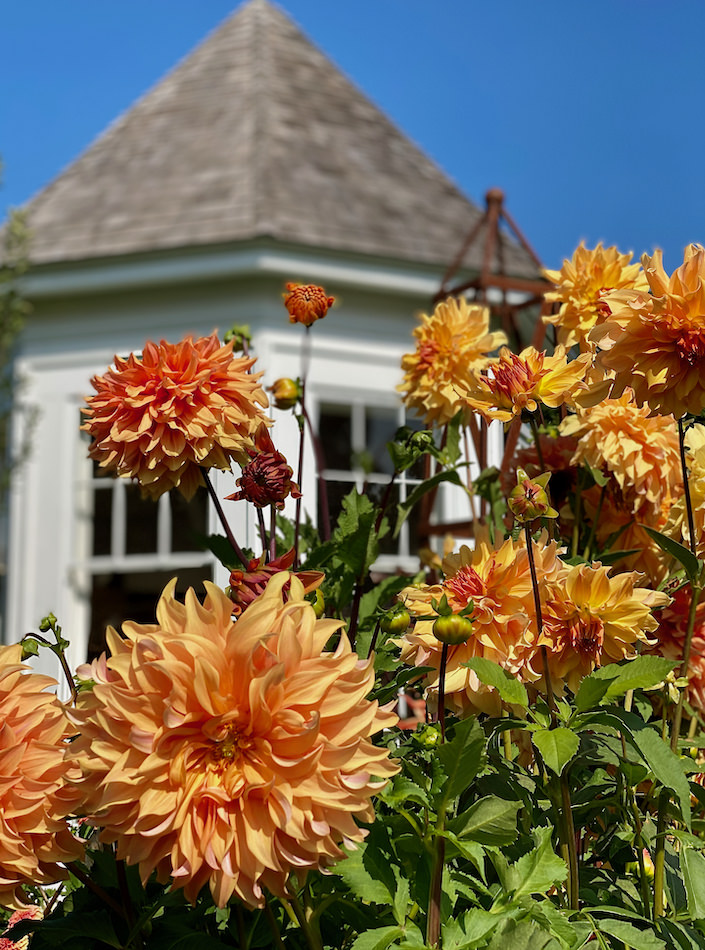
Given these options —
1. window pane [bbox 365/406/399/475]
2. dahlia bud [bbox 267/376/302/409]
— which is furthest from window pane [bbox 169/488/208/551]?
dahlia bud [bbox 267/376/302/409]

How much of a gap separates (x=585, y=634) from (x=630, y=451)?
0.29 metres

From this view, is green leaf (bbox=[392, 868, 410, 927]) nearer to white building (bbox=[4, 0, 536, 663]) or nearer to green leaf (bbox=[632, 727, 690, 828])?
green leaf (bbox=[632, 727, 690, 828])

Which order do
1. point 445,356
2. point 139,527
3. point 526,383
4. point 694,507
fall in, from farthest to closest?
point 139,527 → point 445,356 → point 694,507 → point 526,383

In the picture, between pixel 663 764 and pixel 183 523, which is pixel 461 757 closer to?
pixel 663 764

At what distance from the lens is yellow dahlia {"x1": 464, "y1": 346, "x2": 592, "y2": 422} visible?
0.84 metres

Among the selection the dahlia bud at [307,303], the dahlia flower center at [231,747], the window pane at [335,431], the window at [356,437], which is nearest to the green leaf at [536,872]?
the dahlia flower center at [231,747]

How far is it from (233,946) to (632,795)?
0.33 metres

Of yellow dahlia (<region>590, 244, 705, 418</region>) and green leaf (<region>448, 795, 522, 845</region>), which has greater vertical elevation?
yellow dahlia (<region>590, 244, 705, 418</region>)

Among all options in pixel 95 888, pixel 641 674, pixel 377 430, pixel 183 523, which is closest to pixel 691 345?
pixel 641 674

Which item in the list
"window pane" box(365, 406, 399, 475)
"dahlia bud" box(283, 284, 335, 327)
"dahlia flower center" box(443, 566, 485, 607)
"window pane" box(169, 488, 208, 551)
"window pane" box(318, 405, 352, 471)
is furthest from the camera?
"window pane" box(365, 406, 399, 475)

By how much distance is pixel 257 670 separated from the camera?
62 cm

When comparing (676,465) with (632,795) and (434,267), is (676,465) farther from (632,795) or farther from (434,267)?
(434,267)

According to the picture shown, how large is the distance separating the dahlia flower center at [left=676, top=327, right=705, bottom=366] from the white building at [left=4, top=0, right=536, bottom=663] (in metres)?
4.15

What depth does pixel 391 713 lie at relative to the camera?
2.16 ft
